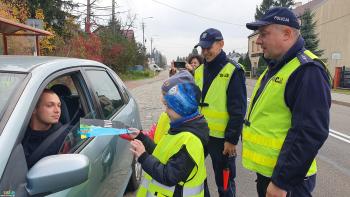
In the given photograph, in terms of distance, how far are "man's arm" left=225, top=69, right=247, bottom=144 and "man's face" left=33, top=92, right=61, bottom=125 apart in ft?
5.30

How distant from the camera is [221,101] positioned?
3.40 m

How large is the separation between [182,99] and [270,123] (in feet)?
1.88

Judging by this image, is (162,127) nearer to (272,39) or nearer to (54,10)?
(272,39)

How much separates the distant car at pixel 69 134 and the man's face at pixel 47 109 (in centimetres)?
8

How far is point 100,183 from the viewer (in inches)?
93.2

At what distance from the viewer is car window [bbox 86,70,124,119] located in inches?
121

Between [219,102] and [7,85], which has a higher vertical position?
[7,85]

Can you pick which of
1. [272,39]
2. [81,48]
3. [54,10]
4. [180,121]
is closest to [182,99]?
[180,121]

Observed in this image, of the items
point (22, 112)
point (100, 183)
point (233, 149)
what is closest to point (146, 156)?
point (100, 183)

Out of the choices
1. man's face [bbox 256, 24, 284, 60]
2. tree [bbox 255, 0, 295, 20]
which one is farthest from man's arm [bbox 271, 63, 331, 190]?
tree [bbox 255, 0, 295, 20]

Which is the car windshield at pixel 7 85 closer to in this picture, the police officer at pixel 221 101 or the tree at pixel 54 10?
the police officer at pixel 221 101

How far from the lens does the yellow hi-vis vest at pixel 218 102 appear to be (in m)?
3.37

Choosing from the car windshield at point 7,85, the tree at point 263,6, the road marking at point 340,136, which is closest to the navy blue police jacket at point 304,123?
the car windshield at point 7,85

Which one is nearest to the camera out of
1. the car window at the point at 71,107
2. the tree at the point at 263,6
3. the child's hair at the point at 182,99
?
the child's hair at the point at 182,99
